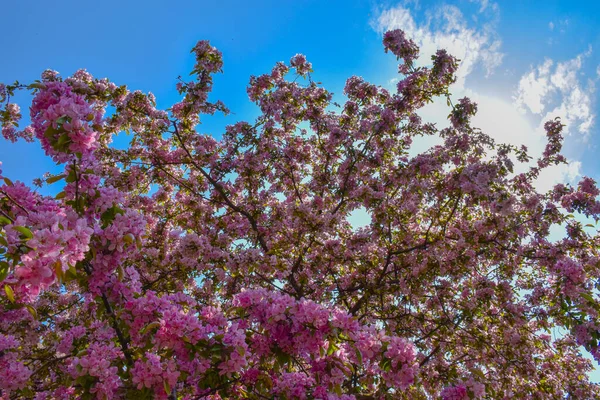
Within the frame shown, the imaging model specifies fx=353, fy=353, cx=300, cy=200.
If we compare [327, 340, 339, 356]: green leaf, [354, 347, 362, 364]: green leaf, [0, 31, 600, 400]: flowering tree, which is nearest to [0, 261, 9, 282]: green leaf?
[0, 31, 600, 400]: flowering tree

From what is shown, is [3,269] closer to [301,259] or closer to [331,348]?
[331,348]

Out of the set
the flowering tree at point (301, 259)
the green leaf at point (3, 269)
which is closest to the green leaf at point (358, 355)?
the flowering tree at point (301, 259)

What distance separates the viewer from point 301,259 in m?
7.49

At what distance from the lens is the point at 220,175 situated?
8742 mm

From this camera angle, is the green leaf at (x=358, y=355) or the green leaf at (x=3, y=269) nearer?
the green leaf at (x=3, y=269)

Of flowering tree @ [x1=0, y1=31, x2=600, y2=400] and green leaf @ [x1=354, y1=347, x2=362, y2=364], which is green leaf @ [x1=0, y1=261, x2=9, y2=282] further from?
green leaf @ [x1=354, y1=347, x2=362, y2=364]

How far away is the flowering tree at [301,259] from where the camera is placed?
3129 millimetres

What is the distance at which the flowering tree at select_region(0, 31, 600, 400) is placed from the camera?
10.3ft

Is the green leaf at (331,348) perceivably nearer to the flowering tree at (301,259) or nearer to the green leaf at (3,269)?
the flowering tree at (301,259)

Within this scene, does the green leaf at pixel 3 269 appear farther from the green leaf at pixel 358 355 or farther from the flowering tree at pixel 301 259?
the green leaf at pixel 358 355

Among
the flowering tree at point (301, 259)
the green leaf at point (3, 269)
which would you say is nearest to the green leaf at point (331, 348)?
the flowering tree at point (301, 259)

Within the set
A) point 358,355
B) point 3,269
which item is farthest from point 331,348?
point 3,269

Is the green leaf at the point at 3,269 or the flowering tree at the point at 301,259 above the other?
the flowering tree at the point at 301,259

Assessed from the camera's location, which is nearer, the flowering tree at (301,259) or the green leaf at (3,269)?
the green leaf at (3,269)
